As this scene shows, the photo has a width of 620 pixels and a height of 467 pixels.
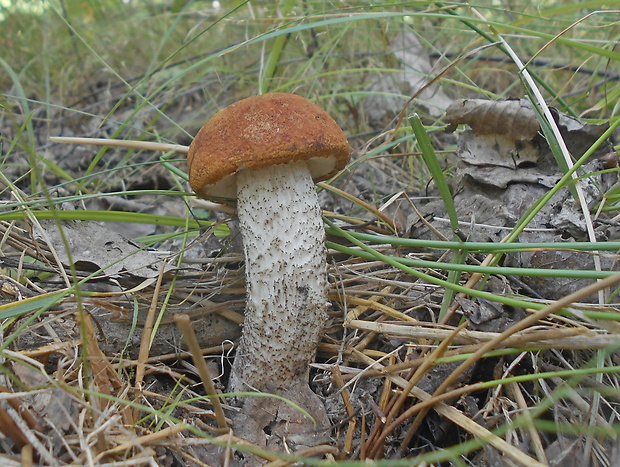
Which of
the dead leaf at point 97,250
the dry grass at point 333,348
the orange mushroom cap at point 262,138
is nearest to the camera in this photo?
the dry grass at point 333,348

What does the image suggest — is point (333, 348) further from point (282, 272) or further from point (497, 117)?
point (497, 117)

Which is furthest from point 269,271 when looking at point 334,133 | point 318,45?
point 318,45

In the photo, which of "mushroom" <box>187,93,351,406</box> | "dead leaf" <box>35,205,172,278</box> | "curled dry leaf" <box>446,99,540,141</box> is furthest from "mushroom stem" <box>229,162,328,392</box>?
"curled dry leaf" <box>446,99,540,141</box>

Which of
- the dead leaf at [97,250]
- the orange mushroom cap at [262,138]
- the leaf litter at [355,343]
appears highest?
the orange mushroom cap at [262,138]

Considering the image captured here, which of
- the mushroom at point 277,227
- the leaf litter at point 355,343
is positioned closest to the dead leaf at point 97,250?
the leaf litter at point 355,343

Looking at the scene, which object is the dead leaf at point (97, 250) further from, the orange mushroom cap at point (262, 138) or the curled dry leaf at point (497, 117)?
the curled dry leaf at point (497, 117)

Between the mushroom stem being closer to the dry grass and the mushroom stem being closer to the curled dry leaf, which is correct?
the dry grass

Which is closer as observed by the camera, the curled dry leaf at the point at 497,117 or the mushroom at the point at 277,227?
the mushroom at the point at 277,227

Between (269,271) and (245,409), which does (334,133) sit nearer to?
(269,271)
